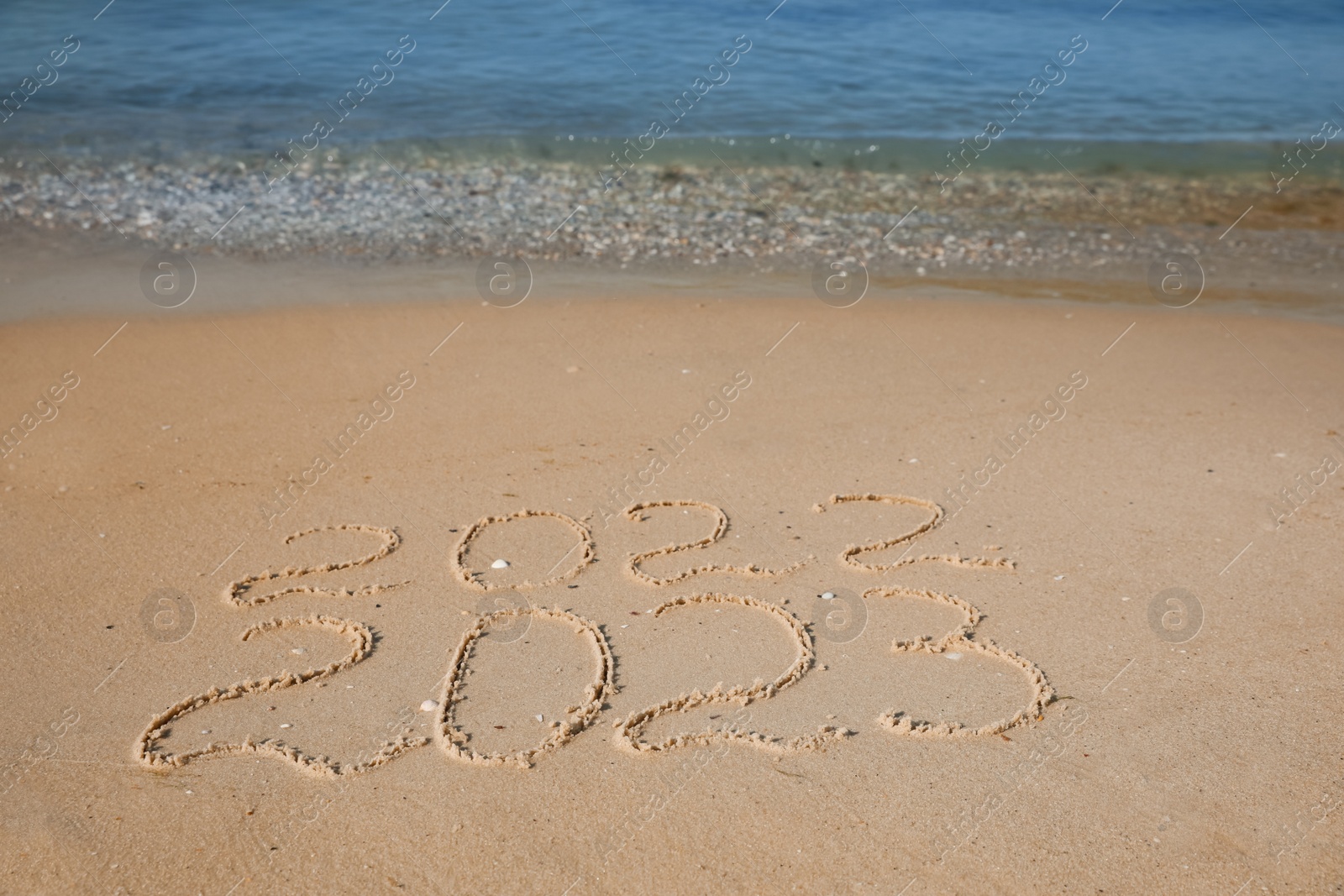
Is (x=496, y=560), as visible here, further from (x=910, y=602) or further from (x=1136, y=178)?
(x=1136, y=178)

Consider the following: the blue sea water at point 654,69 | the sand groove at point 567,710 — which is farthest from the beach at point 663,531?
the blue sea water at point 654,69

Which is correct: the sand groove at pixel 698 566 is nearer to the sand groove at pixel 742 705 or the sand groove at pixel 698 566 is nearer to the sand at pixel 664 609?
the sand at pixel 664 609

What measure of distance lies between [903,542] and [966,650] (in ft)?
2.38

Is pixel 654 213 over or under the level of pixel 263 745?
under

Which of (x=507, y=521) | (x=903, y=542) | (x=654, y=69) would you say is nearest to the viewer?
(x=903, y=542)

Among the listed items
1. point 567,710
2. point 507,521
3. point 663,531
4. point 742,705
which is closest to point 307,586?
point 507,521

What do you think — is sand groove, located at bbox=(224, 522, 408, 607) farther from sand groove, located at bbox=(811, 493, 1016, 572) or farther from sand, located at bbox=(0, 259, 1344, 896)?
sand groove, located at bbox=(811, 493, 1016, 572)

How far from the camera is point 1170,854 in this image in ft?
9.34

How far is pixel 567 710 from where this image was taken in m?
3.39

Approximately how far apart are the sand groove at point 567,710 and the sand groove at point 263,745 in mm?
105

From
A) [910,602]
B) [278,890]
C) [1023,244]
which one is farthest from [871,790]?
[1023,244]

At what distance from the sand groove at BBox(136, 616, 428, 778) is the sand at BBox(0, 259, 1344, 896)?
1cm

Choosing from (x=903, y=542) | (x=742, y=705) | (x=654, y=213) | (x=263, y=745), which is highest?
(x=263, y=745)

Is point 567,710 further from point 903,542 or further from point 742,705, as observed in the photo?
point 903,542
